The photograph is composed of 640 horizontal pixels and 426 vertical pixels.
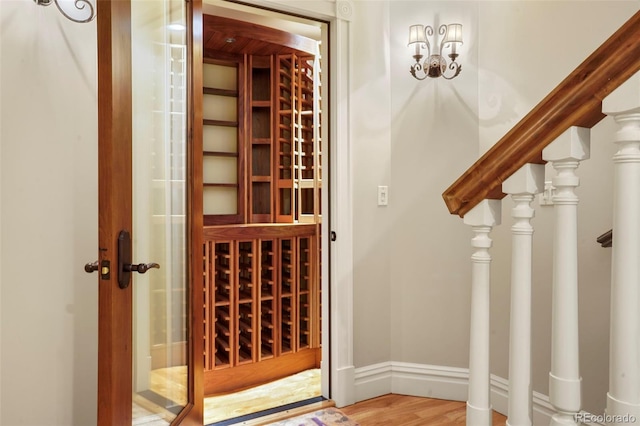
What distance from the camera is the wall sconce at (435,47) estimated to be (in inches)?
90.2

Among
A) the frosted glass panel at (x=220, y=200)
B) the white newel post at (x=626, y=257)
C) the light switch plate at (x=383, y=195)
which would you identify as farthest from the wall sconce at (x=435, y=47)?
the frosted glass panel at (x=220, y=200)

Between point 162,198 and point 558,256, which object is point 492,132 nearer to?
point 558,256

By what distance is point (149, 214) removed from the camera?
157 cm

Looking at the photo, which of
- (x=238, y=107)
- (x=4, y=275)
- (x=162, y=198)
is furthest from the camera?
(x=238, y=107)

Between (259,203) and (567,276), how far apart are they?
3.04 meters

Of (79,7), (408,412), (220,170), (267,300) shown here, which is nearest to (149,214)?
(79,7)

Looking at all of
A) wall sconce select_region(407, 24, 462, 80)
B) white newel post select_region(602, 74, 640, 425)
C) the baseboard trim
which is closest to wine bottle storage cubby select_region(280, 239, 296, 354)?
the baseboard trim

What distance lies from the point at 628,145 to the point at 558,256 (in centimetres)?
25

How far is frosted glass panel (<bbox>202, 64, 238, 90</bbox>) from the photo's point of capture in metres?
3.55

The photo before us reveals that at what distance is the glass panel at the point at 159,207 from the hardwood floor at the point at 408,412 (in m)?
1.00

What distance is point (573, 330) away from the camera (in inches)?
34.7

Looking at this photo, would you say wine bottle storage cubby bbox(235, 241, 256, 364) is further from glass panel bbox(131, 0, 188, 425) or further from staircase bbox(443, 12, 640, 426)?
staircase bbox(443, 12, 640, 426)

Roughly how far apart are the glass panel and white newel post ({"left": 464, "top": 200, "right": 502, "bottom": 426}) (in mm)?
1064

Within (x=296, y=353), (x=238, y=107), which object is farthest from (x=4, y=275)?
(x=238, y=107)
